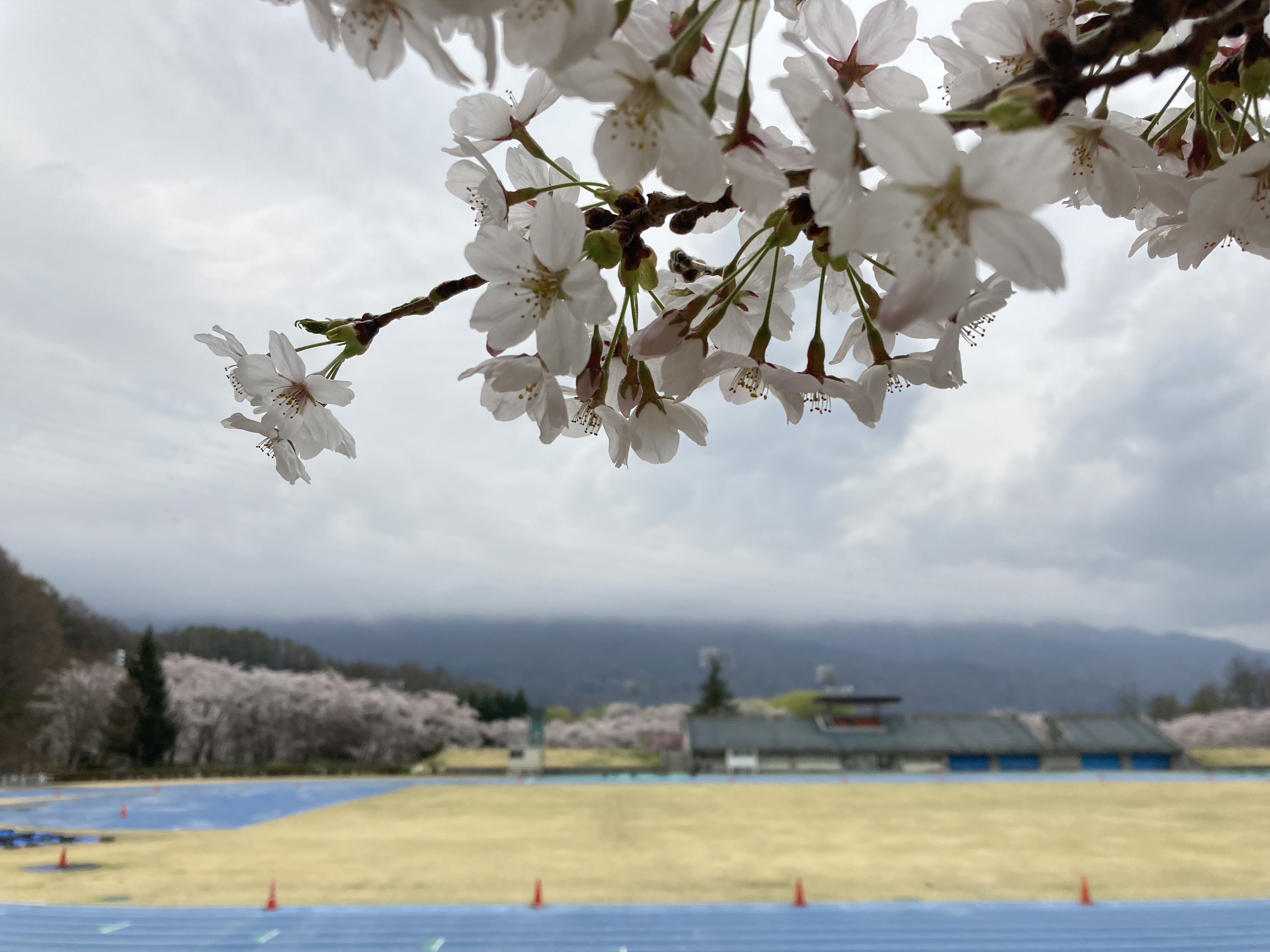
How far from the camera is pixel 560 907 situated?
8906 mm

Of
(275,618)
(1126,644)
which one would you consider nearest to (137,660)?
(275,618)

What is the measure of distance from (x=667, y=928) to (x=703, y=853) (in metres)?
3.45

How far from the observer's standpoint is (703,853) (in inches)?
455

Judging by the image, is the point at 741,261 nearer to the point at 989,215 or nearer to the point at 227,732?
the point at 989,215

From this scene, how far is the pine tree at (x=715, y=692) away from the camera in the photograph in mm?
31938

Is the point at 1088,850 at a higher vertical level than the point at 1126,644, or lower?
lower

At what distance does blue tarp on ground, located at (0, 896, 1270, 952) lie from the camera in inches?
297

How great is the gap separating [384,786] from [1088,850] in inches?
641

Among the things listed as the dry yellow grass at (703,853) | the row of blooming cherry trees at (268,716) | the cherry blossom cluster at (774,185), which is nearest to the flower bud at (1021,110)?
the cherry blossom cluster at (774,185)

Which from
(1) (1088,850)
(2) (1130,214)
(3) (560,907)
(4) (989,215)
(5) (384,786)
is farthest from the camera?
(5) (384,786)

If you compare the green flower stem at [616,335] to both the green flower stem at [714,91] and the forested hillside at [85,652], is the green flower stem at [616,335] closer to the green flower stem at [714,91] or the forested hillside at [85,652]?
the green flower stem at [714,91]

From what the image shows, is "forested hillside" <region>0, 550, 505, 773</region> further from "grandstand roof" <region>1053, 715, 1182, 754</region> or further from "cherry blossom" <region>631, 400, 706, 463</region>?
"cherry blossom" <region>631, 400, 706, 463</region>

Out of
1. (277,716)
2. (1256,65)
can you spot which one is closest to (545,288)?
(1256,65)

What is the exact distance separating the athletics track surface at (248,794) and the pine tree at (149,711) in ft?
6.41
